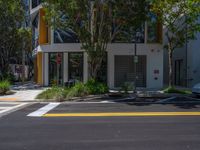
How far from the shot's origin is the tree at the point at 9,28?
139ft

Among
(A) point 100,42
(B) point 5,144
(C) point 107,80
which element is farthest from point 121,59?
(B) point 5,144

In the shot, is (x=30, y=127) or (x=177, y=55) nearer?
(x=30, y=127)

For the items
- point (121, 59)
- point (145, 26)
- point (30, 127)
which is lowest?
point (30, 127)

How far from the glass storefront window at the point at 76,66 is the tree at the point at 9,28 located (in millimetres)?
10037

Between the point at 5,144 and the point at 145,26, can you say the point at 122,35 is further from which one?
the point at 5,144

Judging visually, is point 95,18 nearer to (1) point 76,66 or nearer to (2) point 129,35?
(2) point 129,35

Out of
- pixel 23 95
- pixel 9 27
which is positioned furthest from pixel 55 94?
pixel 9 27

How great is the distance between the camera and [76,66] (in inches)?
1409

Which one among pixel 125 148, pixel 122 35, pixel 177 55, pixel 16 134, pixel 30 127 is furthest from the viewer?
pixel 177 55

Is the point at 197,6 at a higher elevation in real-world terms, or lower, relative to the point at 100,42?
higher

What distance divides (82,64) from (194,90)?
1172 centimetres

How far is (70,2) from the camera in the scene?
88.8 feet

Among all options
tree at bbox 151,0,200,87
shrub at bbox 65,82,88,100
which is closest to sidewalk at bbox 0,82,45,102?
shrub at bbox 65,82,88,100

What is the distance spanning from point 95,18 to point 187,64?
11227mm
